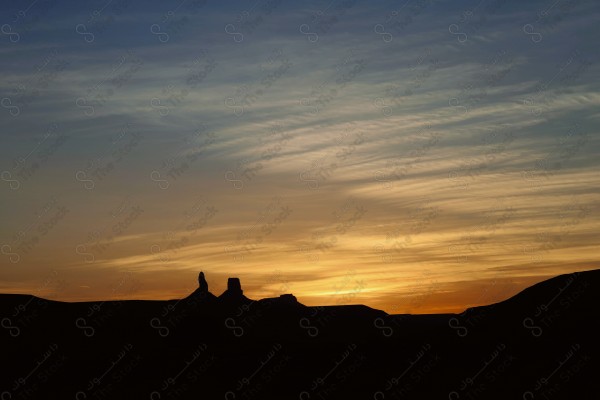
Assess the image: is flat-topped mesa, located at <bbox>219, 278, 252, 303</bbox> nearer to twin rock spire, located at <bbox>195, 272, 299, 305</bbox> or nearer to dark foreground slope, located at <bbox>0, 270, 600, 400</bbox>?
twin rock spire, located at <bbox>195, 272, 299, 305</bbox>

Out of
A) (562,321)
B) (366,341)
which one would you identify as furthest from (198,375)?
(562,321)

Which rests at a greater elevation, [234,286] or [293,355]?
[234,286]

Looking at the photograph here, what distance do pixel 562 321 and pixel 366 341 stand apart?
33171 mm

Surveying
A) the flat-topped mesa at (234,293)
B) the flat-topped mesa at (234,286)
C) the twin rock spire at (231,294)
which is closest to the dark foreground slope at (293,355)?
the twin rock spire at (231,294)

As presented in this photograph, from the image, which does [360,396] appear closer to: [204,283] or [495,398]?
[495,398]

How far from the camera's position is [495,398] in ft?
237

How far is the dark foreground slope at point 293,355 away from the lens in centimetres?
7806

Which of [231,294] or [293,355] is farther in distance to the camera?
[231,294]

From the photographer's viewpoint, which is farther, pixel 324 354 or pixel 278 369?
pixel 324 354

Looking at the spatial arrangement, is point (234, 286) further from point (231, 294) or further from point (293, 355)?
point (293, 355)

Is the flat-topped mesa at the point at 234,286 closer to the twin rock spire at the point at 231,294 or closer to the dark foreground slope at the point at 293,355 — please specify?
the twin rock spire at the point at 231,294

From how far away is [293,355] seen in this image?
329 feet

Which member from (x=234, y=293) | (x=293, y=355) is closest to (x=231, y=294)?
(x=234, y=293)

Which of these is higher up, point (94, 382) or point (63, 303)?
point (63, 303)
